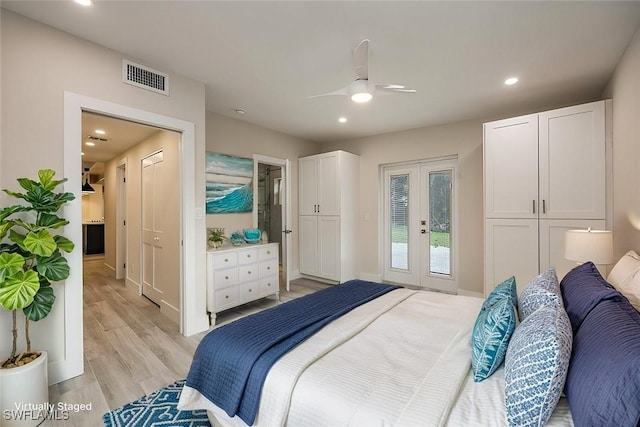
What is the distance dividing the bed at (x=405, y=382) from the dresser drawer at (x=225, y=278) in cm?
173

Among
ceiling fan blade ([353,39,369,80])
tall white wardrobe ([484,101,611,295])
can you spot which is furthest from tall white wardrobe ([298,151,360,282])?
ceiling fan blade ([353,39,369,80])

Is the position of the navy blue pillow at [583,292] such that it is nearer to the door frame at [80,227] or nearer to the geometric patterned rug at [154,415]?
the geometric patterned rug at [154,415]

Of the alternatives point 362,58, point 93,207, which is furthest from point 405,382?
point 93,207

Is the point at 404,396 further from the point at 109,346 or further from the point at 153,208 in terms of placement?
the point at 153,208

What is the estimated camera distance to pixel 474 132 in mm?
4184

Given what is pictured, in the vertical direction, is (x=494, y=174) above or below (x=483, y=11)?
below

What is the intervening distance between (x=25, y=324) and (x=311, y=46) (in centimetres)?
290

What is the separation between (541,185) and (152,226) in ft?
16.0

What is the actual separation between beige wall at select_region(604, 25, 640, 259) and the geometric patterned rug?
3.33m

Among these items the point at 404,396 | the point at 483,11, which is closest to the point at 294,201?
the point at 483,11

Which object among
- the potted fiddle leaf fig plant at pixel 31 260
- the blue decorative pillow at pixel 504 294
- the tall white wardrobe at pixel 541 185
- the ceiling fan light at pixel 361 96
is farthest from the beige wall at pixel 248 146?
the blue decorative pillow at pixel 504 294

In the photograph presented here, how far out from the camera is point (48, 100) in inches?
83.4

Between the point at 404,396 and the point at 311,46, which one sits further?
the point at 311,46

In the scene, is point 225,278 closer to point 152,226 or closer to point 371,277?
point 152,226
